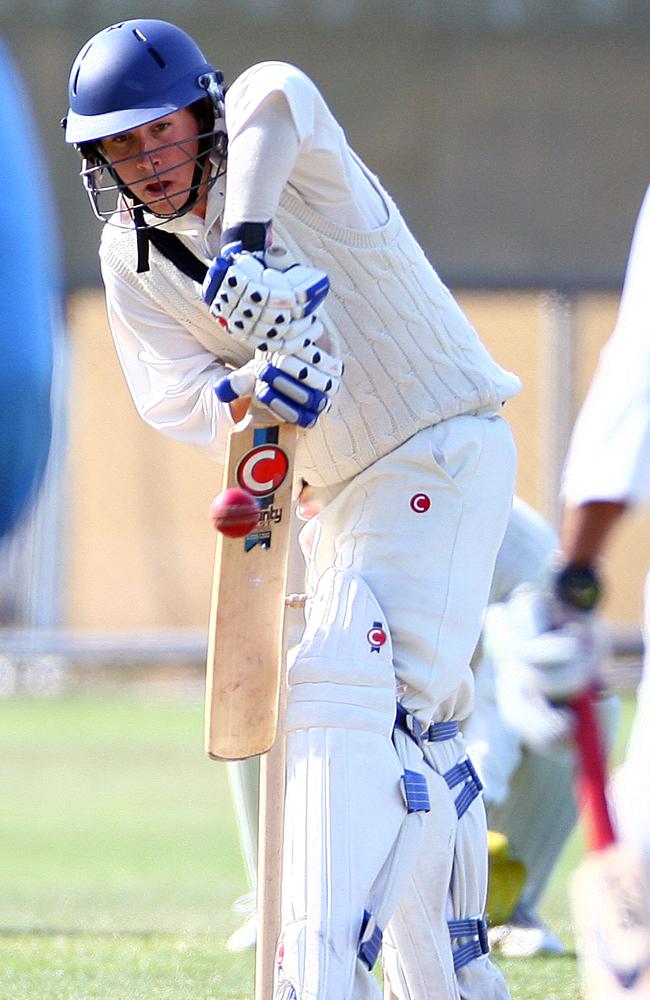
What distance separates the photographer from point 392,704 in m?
3.12

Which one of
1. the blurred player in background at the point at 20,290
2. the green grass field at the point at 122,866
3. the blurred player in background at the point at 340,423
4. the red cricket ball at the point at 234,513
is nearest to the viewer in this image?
the blurred player in background at the point at 20,290

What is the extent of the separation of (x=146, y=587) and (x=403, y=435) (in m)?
10.5

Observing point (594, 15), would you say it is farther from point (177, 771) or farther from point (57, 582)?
point (177, 771)

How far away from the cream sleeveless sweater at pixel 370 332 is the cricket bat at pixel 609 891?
1.02m

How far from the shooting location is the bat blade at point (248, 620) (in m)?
3.13

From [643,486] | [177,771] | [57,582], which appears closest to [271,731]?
[643,486]

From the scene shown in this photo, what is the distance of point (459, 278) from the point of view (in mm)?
13500

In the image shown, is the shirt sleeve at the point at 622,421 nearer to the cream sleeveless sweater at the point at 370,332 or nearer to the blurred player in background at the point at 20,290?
the blurred player in background at the point at 20,290

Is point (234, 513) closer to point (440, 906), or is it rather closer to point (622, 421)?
point (622, 421)

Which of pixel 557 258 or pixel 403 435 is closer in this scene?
pixel 403 435

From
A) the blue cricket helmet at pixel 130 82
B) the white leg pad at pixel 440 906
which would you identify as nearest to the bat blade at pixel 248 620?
the white leg pad at pixel 440 906

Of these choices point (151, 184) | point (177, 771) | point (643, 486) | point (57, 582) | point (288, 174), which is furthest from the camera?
point (57, 582)

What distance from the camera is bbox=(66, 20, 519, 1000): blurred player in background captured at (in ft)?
9.83

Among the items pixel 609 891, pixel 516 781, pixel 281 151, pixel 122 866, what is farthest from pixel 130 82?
pixel 122 866
